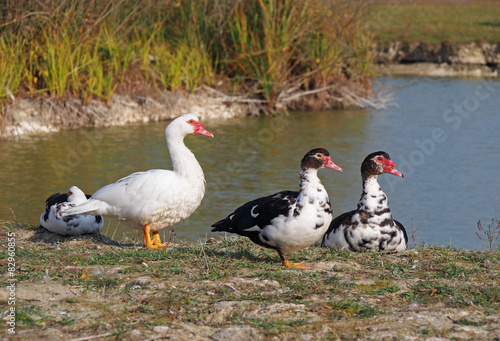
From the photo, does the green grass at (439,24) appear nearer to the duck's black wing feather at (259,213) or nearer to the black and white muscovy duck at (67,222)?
the black and white muscovy duck at (67,222)

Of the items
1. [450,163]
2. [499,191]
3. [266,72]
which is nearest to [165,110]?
[266,72]

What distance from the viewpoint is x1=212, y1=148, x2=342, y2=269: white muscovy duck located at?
5516 mm

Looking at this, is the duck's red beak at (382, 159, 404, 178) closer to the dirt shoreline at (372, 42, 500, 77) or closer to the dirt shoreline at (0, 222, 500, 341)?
the dirt shoreline at (0, 222, 500, 341)

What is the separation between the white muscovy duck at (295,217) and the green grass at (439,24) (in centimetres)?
2120

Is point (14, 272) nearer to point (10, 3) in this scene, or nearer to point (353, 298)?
point (353, 298)

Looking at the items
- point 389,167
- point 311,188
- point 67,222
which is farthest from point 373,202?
point 67,222

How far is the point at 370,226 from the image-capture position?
6.69 metres

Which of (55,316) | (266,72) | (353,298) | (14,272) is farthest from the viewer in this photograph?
(266,72)

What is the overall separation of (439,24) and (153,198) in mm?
28714

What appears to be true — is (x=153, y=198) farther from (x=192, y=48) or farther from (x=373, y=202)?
(x=192, y=48)

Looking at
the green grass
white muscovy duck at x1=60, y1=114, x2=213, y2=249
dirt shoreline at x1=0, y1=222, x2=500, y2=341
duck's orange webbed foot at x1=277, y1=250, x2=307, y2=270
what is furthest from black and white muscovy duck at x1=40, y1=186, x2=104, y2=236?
the green grass

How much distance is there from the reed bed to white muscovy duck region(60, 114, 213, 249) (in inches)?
321

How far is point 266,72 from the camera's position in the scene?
17281mm

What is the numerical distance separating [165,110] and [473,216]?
343 inches
